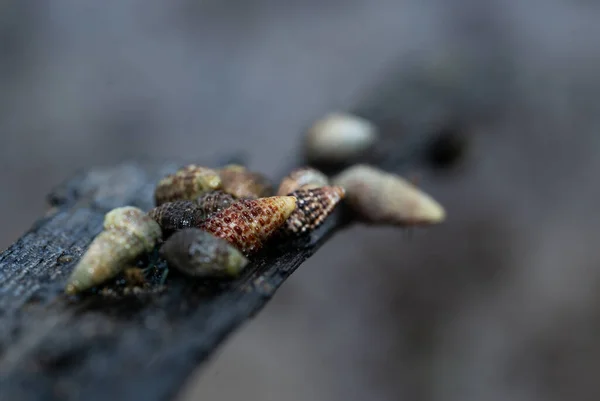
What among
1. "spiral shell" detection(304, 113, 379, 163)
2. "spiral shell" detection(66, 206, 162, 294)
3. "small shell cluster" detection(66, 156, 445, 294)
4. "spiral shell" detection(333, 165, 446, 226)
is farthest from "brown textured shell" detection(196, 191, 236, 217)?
"spiral shell" detection(304, 113, 379, 163)

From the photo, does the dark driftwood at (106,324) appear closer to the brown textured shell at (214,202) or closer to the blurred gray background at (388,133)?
the brown textured shell at (214,202)

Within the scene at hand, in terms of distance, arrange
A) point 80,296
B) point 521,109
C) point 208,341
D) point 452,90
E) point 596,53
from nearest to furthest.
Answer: point 208,341
point 80,296
point 452,90
point 521,109
point 596,53

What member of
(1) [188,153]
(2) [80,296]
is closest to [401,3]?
(1) [188,153]

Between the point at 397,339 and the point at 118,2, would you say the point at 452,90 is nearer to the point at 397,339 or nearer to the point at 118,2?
Result: the point at 397,339

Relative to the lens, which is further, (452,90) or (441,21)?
(441,21)

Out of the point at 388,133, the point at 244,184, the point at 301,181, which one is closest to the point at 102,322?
the point at 244,184

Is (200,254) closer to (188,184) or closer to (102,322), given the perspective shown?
(102,322)
